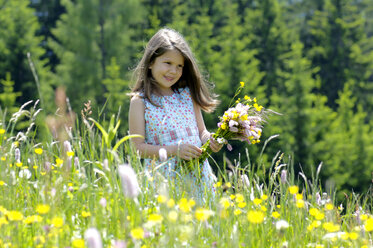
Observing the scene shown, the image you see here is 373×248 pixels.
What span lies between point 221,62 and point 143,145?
52.1 ft

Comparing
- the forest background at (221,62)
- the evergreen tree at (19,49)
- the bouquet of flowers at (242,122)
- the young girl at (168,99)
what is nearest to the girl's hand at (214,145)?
the bouquet of flowers at (242,122)

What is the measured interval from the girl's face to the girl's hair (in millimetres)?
39

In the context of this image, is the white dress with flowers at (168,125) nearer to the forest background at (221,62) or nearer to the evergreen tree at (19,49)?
the forest background at (221,62)

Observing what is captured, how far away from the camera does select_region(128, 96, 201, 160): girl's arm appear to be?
3.04m

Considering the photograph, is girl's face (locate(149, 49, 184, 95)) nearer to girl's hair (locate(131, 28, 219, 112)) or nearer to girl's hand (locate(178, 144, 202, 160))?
girl's hair (locate(131, 28, 219, 112))

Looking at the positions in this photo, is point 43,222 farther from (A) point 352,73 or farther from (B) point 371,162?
(A) point 352,73

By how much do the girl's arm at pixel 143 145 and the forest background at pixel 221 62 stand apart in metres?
12.5

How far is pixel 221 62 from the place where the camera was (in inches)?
743

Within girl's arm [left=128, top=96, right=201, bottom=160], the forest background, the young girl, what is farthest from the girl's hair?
the forest background

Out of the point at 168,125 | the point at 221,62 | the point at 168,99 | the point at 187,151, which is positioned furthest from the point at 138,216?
the point at 221,62

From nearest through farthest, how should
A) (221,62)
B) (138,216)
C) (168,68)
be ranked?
(138,216) → (168,68) → (221,62)

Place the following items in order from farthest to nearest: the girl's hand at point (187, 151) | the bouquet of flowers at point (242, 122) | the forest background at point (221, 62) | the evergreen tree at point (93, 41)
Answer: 1. the evergreen tree at point (93, 41)
2. the forest background at point (221, 62)
3. the girl's hand at point (187, 151)
4. the bouquet of flowers at point (242, 122)

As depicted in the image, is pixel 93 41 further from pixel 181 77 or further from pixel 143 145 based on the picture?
pixel 143 145

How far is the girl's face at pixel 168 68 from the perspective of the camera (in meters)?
3.41
